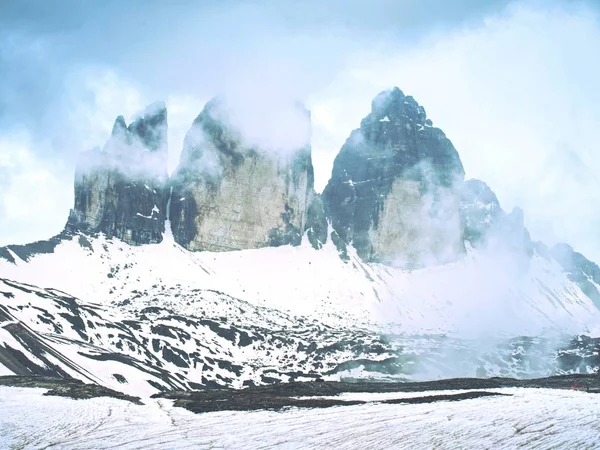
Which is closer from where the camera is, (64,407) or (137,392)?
(64,407)

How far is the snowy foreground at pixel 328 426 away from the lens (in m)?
29.4

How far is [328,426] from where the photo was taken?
3453 cm

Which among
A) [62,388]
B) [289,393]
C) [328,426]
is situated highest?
[62,388]

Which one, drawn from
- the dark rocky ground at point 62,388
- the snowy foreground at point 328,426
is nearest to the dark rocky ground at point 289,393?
the dark rocky ground at point 62,388

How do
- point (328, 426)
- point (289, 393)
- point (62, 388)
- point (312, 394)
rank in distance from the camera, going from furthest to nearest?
point (62, 388), point (289, 393), point (312, 394), point (328, 426)

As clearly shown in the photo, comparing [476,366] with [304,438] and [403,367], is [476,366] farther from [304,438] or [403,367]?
[304,438]

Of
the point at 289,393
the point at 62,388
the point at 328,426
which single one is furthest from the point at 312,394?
the point at 62,388

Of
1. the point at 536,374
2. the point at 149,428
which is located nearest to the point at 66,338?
the point at 149,428

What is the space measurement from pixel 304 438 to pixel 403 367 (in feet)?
484

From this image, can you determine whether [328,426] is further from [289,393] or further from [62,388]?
[62,388]

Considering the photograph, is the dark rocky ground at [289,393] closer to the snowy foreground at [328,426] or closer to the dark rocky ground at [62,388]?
the dark rocky ground at [62,388]

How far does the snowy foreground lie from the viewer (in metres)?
29.4

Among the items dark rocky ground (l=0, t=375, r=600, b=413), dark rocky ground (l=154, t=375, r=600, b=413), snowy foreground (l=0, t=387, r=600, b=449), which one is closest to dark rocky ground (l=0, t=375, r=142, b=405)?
dark rocky ground (l=0, t=375, r=600, b=413)

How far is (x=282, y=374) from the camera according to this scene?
507 ft
